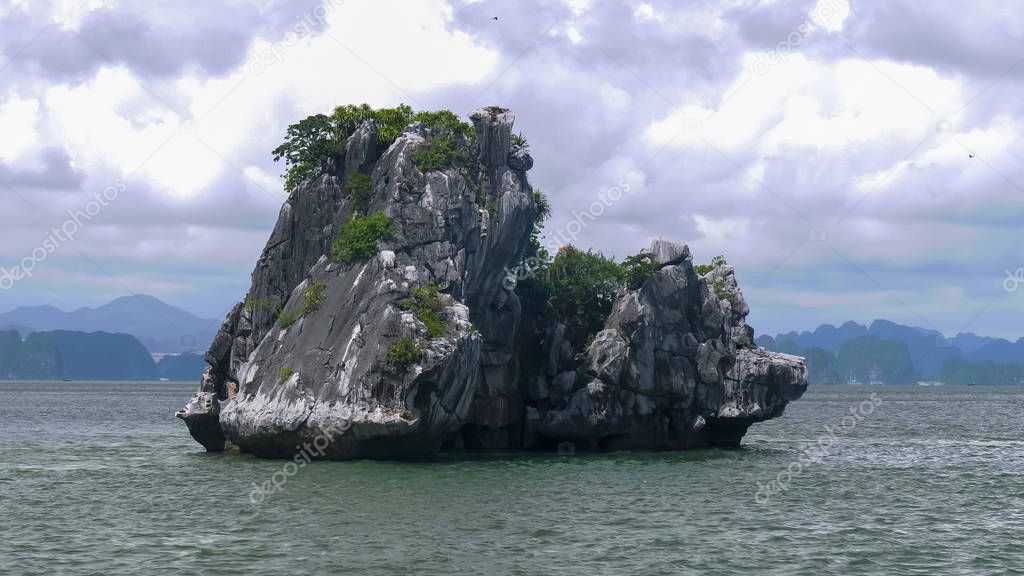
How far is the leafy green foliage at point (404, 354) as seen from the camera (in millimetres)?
51562

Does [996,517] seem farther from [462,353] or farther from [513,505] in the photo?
[462,353]

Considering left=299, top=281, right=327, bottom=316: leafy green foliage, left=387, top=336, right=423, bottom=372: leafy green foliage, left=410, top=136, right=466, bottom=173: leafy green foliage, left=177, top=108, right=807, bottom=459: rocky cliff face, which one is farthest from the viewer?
left=410, top=136, right=466, bottom=173: leafy green foliage

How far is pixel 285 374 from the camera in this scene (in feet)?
180

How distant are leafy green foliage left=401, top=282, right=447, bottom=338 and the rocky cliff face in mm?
283

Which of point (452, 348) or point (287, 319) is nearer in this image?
point (452, 348)

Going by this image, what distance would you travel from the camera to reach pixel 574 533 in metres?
37.8

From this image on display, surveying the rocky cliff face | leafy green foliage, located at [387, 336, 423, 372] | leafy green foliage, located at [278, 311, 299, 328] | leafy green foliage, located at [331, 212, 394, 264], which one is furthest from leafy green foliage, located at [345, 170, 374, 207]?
leafy green foliage, located at [387, 336, 423, 372]

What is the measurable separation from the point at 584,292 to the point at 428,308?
16475mm

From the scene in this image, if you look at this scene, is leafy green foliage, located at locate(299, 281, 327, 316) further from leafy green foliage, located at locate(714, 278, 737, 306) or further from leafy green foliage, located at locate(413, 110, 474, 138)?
leafy green foliage, located at locate(714, 278, 737, 306)

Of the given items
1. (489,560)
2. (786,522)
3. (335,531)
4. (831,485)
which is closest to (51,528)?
(335,531)

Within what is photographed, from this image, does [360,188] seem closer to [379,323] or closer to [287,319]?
[287,319]

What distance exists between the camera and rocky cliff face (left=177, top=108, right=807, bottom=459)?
53.0 metres

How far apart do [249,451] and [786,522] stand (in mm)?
29147

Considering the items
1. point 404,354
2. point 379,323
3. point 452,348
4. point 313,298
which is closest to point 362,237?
point 313,298
